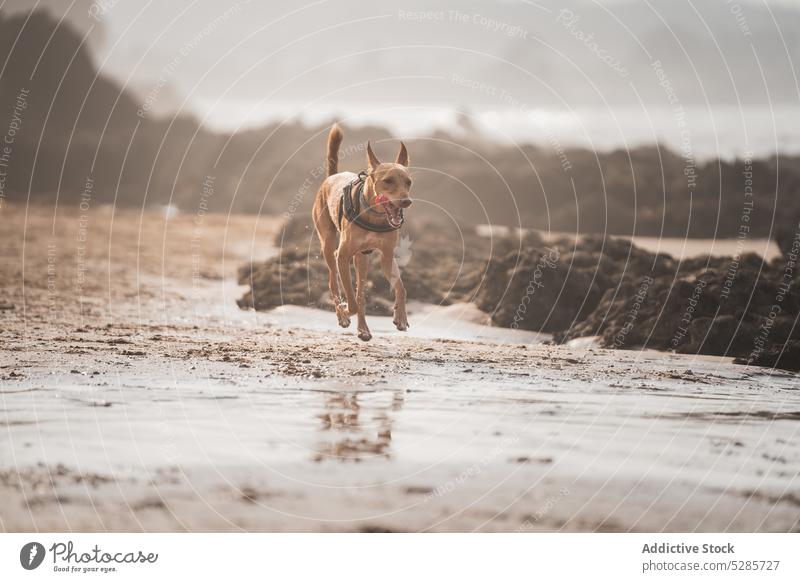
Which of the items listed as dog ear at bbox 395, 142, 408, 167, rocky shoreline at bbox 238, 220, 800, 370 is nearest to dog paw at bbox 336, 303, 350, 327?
dog ear at bbox 395, 142, 408, 167

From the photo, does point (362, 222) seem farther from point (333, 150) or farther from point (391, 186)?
point (333, 150)

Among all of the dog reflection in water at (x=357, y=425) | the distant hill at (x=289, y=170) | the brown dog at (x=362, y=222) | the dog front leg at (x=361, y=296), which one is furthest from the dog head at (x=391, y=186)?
the distant hill at (x=289, y=170)

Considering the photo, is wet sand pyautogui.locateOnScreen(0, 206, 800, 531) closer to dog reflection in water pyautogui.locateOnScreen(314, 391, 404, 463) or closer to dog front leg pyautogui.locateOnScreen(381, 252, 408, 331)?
dog reflection in water pyautogui.locateOnScreen(314, 391, 404, 463)

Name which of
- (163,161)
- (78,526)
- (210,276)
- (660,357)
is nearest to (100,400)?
(78,526)

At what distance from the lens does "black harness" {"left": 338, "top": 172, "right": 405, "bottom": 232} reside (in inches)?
421

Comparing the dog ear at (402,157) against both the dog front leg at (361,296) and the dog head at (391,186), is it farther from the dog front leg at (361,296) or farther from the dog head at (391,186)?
the dog front leg at (361,296)

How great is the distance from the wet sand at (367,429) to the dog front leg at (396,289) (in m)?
0.66

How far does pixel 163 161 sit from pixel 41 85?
3257mm

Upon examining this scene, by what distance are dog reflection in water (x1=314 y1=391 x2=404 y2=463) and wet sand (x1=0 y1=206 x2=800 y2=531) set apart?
0.03 m

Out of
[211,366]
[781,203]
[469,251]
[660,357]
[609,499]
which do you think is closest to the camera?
[609,499]

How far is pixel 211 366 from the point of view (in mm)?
11539

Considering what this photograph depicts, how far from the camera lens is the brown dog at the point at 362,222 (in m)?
10.3

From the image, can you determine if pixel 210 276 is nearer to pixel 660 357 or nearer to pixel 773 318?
pixel 660 357

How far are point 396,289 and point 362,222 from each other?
986 millimetres
